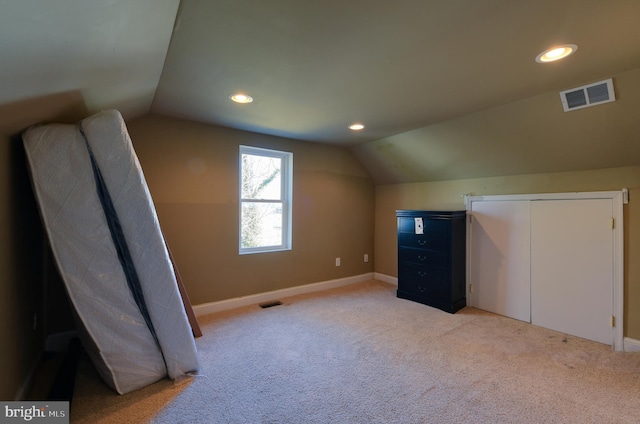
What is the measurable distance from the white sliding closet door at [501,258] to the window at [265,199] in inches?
94.2

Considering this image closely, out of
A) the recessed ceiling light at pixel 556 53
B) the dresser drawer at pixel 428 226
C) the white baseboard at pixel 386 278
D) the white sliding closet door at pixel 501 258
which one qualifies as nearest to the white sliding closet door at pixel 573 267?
the white sliding closet door at pixel 501 258

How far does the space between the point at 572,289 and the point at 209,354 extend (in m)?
3.38

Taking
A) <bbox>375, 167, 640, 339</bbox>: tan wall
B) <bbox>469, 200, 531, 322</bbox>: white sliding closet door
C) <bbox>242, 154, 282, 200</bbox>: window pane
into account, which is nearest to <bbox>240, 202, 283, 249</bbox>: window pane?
<bbox>242, 154, 282, 200</bbox>: window pane

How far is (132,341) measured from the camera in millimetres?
1795

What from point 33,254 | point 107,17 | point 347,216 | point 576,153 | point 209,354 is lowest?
point 209,354

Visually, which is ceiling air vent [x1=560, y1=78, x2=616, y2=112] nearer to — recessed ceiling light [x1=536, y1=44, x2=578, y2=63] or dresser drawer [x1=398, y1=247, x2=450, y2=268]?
recessed ceiling light [x1=536, y1=44, x2=578, y2=63]

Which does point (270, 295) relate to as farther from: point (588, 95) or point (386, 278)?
point (588, 95)

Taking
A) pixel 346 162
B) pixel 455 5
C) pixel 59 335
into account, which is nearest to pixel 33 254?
pixel 59 335

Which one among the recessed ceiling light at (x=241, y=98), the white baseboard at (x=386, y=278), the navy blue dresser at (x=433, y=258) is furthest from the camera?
the white baseboard at (x=386, y=278)

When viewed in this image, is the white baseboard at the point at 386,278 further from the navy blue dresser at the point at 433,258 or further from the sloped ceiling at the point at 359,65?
the sloped ceiling at the point at 359,65

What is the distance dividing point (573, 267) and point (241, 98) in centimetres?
347

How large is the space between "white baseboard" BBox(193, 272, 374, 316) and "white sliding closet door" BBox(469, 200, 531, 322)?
171 centimetres

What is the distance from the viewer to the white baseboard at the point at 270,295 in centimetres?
315

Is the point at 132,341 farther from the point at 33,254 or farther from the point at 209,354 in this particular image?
the point at 33,254
